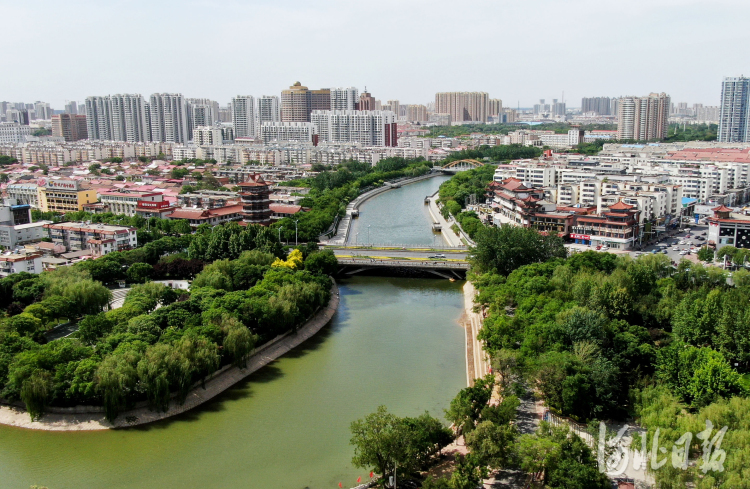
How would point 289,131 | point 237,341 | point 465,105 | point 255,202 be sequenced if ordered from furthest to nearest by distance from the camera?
point 465,105
point 289,131
point 255,202
point 237,341

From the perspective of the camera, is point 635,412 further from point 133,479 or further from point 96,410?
point 96,410

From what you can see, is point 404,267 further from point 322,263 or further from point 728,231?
point 728,231

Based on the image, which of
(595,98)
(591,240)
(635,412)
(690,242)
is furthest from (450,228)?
(595,98)

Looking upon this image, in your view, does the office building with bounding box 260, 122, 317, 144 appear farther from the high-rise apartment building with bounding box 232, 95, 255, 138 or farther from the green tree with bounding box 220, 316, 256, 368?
the green tree with bounding box 220, 316, 256, 368

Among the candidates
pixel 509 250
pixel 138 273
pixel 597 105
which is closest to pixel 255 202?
pixel 138 273

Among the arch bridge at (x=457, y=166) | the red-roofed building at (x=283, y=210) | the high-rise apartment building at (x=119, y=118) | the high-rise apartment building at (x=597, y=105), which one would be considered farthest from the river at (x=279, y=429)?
the high-rise apartment building at (x=597, y=105)
